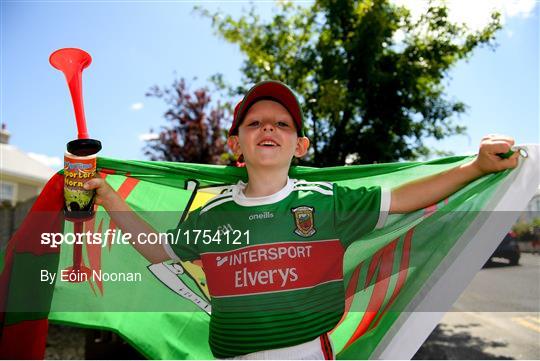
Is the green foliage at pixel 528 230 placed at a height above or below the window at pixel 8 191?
below

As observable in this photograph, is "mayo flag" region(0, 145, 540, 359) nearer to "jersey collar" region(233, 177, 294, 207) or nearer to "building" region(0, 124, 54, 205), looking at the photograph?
"jersey collar" region(233, 177, 294, 207)

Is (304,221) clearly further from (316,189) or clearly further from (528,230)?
(528,230)

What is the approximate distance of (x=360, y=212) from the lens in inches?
83.4

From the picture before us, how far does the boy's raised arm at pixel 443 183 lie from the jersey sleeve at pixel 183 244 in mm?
961

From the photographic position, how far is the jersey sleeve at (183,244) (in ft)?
7.34

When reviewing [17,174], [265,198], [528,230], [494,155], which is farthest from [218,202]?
[17,174]

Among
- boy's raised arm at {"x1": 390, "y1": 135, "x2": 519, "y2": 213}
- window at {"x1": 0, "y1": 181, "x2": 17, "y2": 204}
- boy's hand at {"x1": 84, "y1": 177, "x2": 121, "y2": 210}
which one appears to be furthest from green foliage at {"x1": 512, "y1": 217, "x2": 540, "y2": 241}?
window at {"x1": 0, "y1": 181, "x2": 17, "y2": 204}

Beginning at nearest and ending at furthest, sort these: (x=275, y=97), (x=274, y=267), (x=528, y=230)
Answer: (x=274, y=267) → (x=275, y=97) → (x=528, y=230)

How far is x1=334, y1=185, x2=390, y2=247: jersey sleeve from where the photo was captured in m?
2.11

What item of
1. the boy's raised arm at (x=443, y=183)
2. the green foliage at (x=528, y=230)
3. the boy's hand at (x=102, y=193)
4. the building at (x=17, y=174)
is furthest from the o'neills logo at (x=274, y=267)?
the building at (x=17, y=174)

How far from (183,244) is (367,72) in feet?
14.4

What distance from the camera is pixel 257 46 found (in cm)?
732

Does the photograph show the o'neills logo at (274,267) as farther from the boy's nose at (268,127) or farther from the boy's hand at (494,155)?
the boy's hand at (494,155)

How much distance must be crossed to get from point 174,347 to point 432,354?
4923mm
